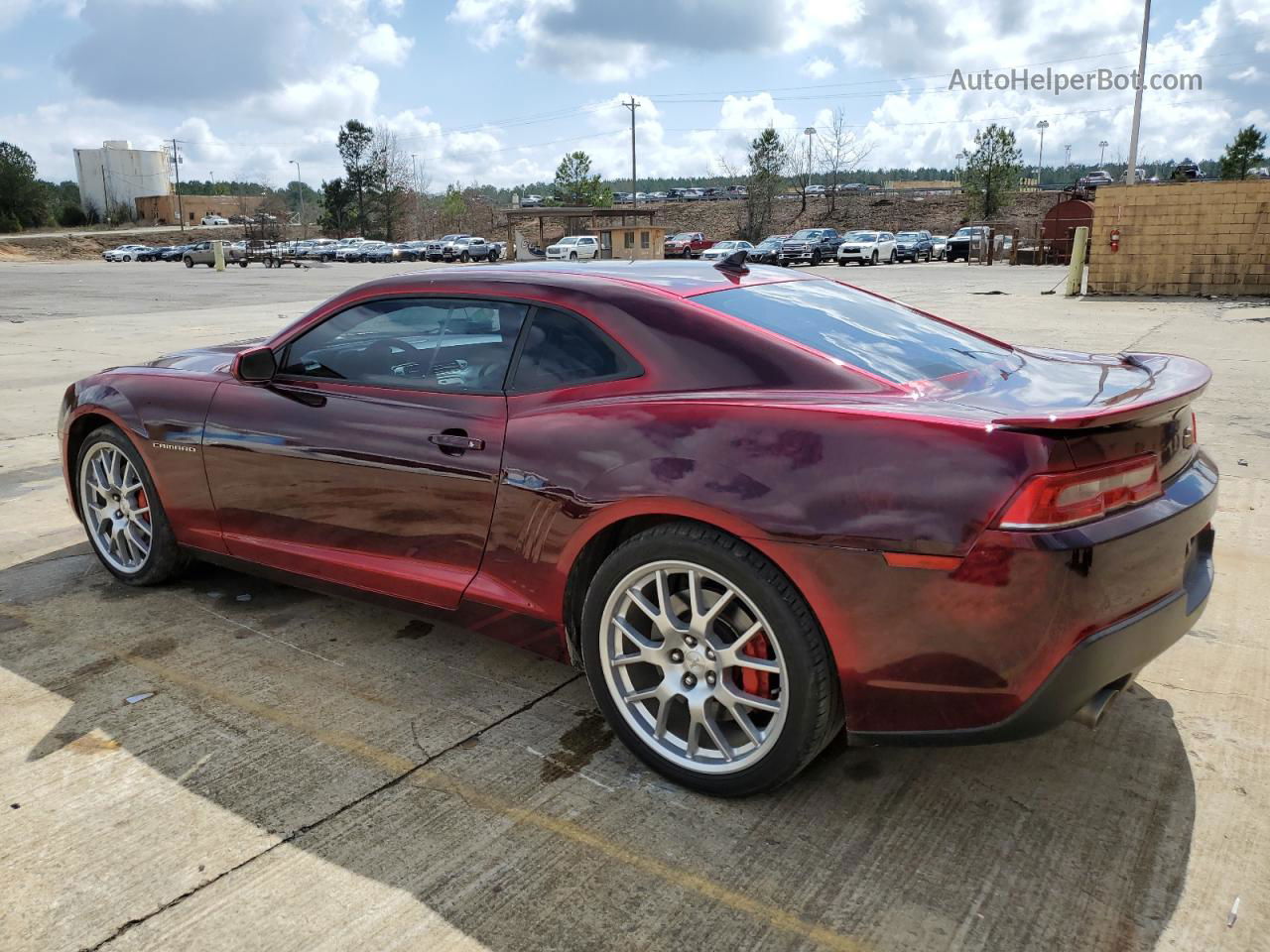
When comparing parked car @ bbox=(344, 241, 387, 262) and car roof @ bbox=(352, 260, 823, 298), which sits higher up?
car roof @ bbox=(352, 260, 823, 298)

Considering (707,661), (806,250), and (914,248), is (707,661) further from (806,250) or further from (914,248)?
(914,248)

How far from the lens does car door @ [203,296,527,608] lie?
321cm

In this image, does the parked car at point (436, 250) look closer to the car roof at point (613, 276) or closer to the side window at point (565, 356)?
the car roof at point (613, 276)

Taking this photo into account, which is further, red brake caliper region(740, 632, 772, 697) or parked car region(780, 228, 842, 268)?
parked car region(780, 228, 842, 268)

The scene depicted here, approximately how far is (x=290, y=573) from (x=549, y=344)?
1.47m

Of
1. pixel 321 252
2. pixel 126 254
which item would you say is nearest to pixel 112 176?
pixel 126 254

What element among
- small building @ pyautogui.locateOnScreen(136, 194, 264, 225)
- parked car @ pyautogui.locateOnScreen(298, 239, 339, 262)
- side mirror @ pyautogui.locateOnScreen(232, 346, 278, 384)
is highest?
small building @ pyautogui.locateOnScreen(136, 194, 264, 225)

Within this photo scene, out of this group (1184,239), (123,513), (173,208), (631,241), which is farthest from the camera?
(173,208)

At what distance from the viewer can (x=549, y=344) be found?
3.15 m

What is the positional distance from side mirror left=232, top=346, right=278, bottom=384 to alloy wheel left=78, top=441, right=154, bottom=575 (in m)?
0.89

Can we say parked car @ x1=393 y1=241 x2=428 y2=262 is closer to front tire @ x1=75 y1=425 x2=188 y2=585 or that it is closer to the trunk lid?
front tire @ x1=75 y1=425 x2=188 y2=585

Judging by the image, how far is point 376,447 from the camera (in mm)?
3398

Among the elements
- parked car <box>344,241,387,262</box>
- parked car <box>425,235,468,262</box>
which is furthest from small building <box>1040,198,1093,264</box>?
parked car <box>344,241,387,262</box>

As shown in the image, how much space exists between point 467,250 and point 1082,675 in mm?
59414
